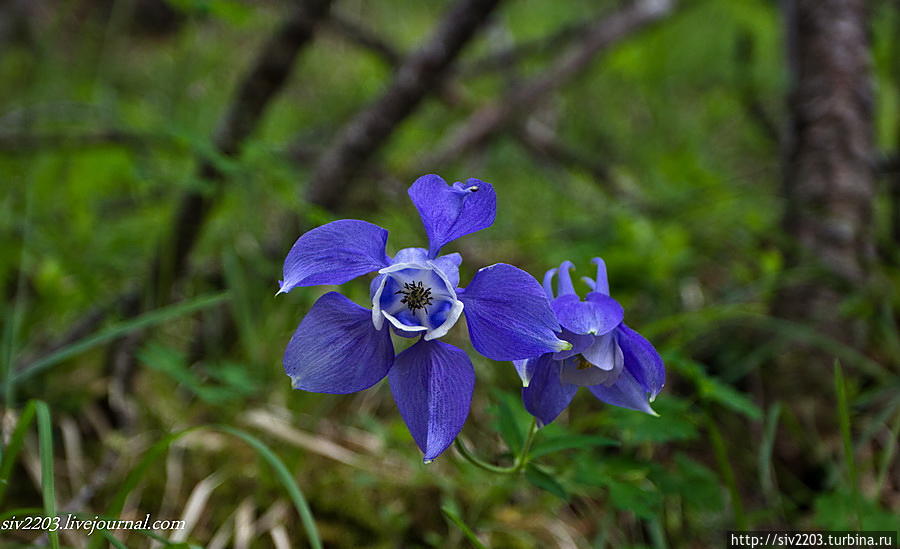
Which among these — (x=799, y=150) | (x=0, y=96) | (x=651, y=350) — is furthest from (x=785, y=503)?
(x=0, y=96)

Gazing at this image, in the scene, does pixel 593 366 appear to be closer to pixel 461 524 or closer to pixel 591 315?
pixel 591 315

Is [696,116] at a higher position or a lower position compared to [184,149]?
lower

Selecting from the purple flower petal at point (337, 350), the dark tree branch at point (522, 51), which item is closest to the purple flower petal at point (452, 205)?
the purple flower petal at point (337, 350)

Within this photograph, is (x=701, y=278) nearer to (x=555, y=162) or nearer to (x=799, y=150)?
(x=799, y=150)

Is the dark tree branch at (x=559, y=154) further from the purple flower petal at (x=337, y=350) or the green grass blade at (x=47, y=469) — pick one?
the green grass blade at (x=47, y=469)

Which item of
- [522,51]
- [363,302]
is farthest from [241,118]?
[522,51]
